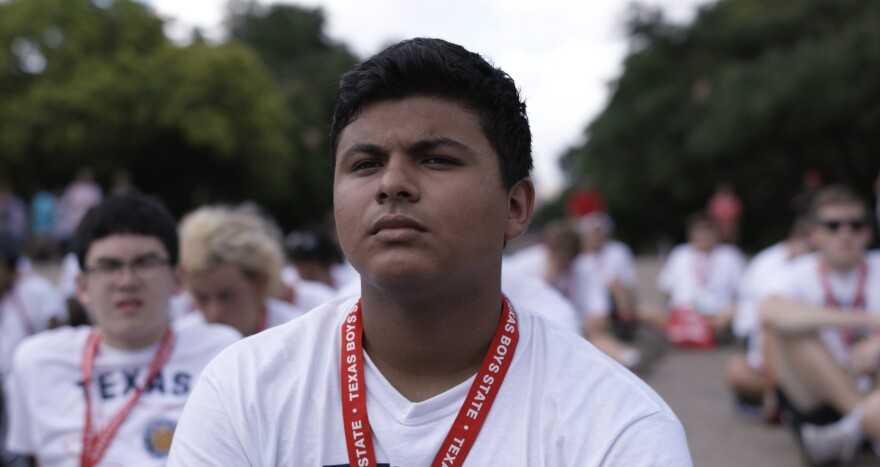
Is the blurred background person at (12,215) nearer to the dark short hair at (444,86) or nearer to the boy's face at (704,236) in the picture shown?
the boy's face at (704,236)

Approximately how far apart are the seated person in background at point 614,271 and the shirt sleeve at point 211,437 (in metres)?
8.66

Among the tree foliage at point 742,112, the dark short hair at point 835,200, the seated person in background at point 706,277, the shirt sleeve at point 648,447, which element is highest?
the tree foliage at point 742,112

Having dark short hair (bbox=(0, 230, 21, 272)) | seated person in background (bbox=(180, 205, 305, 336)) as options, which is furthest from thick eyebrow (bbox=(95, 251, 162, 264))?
Result: dark short hair (bbox=(0, 230, 21, 272))

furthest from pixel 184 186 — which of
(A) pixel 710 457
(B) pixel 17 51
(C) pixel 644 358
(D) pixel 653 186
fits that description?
(A) pixel 710 457

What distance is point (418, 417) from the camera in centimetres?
200

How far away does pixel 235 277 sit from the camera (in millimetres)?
4500

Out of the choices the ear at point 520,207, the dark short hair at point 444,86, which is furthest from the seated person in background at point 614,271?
the dark short hair at point 444,86

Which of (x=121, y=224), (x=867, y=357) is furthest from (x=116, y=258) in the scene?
(x=867, y=357)

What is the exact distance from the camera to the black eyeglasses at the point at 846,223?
5.90m

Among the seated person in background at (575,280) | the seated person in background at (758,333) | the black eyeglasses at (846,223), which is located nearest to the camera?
the black eyeglasses at (846,223)

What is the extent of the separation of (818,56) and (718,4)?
648cm

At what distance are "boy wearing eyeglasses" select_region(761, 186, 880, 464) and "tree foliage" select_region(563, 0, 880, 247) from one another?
21.2 metres

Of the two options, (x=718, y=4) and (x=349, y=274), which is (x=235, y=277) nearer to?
(x=349, y=274)

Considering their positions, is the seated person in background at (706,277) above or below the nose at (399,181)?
above
